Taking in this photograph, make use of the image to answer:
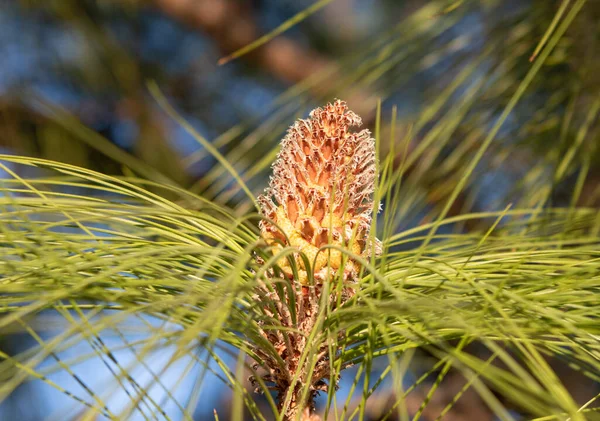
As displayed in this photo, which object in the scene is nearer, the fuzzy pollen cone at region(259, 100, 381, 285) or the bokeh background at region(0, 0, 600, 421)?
the fuzzy pollen cone at region(259, 100, 381, 285)

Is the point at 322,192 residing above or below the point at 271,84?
below

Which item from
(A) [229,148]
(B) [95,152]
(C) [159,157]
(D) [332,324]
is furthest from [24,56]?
(D) [332,324]

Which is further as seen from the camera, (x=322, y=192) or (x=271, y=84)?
(x=271, y=84)

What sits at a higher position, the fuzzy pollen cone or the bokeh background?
the bokeh background

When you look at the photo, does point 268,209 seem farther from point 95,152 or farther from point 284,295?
point 95,152
